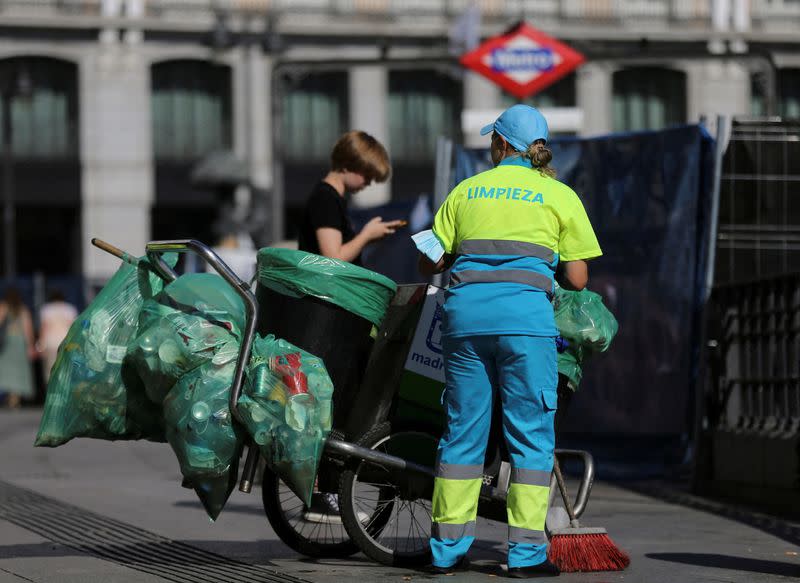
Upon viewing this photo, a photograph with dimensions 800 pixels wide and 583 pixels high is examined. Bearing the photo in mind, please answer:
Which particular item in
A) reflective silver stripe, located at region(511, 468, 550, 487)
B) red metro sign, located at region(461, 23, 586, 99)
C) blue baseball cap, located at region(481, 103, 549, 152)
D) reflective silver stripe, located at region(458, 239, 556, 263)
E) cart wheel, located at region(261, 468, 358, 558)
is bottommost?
cart wheel, located at region(261, 468, 358, 558)

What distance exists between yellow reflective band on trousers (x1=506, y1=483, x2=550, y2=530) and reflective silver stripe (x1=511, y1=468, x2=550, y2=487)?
0.04 ft

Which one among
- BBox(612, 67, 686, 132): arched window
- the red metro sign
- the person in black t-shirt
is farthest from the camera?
BBox(612, 67, 686, 132): arched window

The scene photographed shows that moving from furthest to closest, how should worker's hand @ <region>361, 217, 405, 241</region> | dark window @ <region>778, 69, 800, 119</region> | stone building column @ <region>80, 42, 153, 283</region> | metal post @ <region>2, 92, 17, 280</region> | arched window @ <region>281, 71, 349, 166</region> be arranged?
dark window @ <region>778, 69, 800, 119</region>
arched window @ <region>281, 71, 349, 166</region>
stone building column @ <region>80, 42, 153, 283</region>
metal post @ <region>2, 92, 17, 280</region>
worker's hand @ <region>361, 217, 405, 241</region>

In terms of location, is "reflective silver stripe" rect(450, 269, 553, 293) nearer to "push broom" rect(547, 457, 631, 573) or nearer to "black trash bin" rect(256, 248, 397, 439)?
"black trash bin" rect(256, 248, 397, 439)

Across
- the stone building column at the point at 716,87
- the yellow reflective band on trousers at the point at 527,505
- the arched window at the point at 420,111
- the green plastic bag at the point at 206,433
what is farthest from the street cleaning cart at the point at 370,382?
the stone building column at the point at 716,87

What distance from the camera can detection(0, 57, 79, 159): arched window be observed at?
35.3 metres

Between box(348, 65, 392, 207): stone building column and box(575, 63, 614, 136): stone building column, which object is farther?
box(575, 63, 614, 136): stone building column

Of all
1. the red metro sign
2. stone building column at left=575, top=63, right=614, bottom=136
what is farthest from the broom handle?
stone building column at left=575, top=63, right=614, bottom=136

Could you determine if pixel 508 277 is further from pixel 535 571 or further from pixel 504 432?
pixel 535 571

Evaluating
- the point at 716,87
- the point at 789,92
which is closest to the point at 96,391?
the point at 716,87

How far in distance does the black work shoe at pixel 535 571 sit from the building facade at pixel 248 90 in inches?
1101

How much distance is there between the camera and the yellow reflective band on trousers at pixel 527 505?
611cm

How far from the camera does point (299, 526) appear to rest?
7.16m

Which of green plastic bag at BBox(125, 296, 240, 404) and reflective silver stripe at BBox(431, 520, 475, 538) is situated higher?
green plastic bag at BBox(125, 296, 240, 404)
